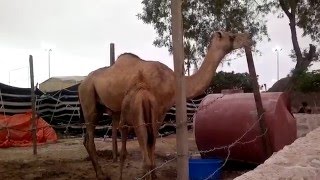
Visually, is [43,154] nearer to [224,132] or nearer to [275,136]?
[224,132]

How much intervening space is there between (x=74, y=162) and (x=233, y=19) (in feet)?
32.8

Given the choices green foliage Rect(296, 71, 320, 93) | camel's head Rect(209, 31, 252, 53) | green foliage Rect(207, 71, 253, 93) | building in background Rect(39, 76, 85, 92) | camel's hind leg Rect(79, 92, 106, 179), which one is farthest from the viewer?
building in background Rect(39, 76, 85, 92)

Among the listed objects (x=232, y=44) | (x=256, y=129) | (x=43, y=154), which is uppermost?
(x=232, y=44)

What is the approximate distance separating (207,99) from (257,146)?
181cm

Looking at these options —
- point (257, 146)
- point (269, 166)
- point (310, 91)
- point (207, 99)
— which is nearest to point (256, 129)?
point (257, 146)

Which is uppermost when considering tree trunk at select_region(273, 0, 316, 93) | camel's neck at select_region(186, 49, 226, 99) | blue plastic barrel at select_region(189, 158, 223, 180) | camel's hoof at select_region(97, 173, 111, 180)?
tree trunk at select_region(273, 0, 316, 93)

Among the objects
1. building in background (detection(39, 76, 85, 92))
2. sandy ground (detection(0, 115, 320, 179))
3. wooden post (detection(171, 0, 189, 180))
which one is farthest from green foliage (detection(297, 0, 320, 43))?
wooden post (detection(171, 0, 189, 180))

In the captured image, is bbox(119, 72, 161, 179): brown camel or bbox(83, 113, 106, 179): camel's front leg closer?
bbox(119, 72, 161, 179): brown camel

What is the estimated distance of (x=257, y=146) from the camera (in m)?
7.67

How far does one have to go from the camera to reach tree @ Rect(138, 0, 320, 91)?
1728 cm

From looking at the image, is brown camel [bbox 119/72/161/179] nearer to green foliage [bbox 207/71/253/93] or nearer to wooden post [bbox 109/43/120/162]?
wooden post [bbox 109/43/120/162]

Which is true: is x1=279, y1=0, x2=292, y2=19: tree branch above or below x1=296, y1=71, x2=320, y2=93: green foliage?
above

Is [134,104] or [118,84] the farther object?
[118,84]

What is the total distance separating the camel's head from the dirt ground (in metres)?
2.24
